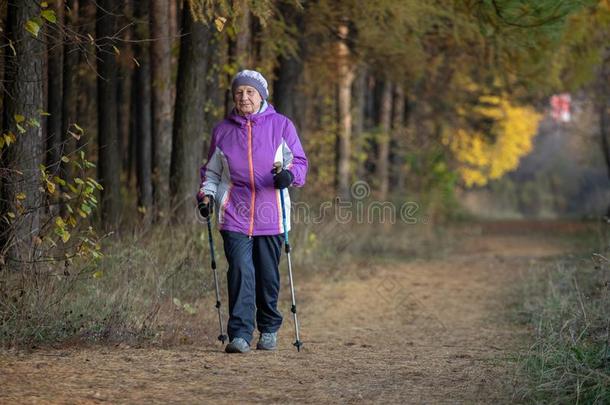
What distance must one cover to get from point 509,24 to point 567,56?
4604 mm

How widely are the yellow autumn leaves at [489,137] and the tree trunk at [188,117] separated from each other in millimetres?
16832

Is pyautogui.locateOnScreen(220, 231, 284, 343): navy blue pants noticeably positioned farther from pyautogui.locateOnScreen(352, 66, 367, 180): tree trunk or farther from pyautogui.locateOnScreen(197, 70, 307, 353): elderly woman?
pyautogui.locateOnScreen(352, 66, 367, 180): tree trunk

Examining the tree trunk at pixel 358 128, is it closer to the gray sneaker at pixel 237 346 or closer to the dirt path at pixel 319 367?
the dirt path at pixel 319 367

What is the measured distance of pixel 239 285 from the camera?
8859mm

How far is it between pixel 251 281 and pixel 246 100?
1459 millimetres

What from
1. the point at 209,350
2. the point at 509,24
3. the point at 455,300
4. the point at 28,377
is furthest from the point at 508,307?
the point at 28,377

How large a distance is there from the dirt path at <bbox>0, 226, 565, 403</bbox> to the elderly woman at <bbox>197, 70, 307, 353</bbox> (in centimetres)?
53

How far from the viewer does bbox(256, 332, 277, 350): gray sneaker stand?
9.06 m

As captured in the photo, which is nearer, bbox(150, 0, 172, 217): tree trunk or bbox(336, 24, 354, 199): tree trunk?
bbox(150, 0, 172, 217): tree trunk

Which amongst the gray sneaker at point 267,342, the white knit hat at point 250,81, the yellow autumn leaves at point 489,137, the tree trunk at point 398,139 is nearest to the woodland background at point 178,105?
the tree trunk at point 398,139

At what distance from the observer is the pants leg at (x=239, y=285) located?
8836 mm

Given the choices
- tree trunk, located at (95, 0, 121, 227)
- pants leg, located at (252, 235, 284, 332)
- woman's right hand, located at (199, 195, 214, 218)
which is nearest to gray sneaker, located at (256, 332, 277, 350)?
pants leg, located at (252, 235, 284, 332)

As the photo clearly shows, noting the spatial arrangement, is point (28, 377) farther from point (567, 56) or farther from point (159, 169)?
point (567, 56)

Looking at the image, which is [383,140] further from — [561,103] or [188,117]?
[188,117]
